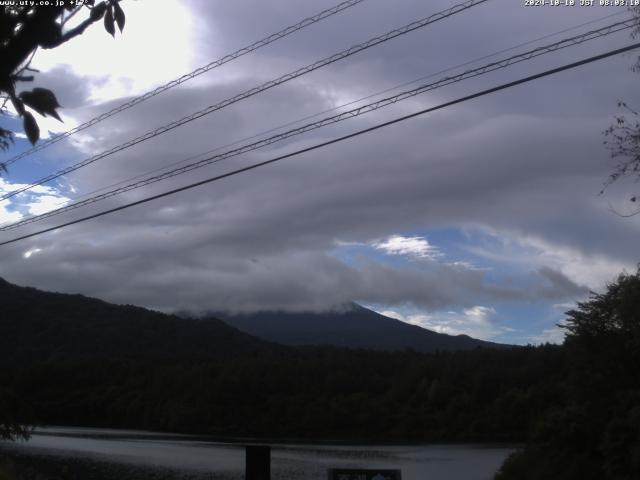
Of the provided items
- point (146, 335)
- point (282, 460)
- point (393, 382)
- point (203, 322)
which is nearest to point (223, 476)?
point (282, 460)

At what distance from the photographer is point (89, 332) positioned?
274ft

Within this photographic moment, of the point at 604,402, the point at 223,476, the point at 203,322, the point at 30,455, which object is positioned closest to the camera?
the point at 604,402

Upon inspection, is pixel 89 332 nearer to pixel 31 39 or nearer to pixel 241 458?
pixel 241 458

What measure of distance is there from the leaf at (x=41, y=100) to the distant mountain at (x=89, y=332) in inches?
2811

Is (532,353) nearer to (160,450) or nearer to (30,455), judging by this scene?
(160,450)

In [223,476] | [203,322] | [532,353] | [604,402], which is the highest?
[203,322]

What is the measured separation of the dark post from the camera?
9156 mm

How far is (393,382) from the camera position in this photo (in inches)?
3278

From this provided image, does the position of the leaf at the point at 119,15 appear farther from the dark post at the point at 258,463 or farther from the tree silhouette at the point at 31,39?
the dark post at the point at 258,463

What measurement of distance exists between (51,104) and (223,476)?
109 ft

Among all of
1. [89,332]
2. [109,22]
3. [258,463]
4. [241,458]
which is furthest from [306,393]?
[109,22]

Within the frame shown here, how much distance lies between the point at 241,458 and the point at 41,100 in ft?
147

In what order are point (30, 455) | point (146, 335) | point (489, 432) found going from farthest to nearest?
1. point (146, 335)
2. point (489, 432)
3. point (30, 455)

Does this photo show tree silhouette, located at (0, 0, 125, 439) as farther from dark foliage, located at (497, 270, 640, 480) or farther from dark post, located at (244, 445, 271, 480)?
dark foliage, located at (497, 270, 640, 480)
